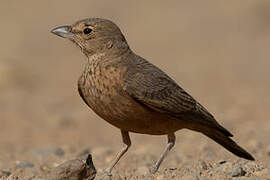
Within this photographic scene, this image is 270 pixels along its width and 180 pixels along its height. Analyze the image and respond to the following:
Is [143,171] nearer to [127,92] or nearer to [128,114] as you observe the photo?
[128,114]

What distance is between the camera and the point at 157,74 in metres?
8.04

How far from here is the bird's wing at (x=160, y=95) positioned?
754 centimetres

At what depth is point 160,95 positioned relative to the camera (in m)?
7.85

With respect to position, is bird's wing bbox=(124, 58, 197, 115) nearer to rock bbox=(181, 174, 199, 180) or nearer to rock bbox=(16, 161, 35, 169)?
rock bbox=(181, 174, 199, 180)

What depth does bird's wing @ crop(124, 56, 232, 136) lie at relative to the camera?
754 cm

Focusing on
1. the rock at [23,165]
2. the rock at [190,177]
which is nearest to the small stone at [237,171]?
the rock at [190,177]

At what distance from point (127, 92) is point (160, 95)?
578 mm

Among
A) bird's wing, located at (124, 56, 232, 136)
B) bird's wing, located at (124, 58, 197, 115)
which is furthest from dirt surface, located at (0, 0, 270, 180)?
bird's wing, located at (124, 58, 197, 115)

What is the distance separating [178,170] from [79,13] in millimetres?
15055

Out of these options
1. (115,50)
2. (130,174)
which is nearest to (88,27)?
(115,50)

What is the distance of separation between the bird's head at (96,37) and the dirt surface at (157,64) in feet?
5.02

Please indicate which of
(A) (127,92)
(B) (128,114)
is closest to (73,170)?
(B) (128,114)

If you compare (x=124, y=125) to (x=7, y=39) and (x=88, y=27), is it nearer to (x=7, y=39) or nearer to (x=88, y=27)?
(x=88, y=27)

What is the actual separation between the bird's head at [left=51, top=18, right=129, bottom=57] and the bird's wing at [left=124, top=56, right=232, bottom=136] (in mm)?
386
